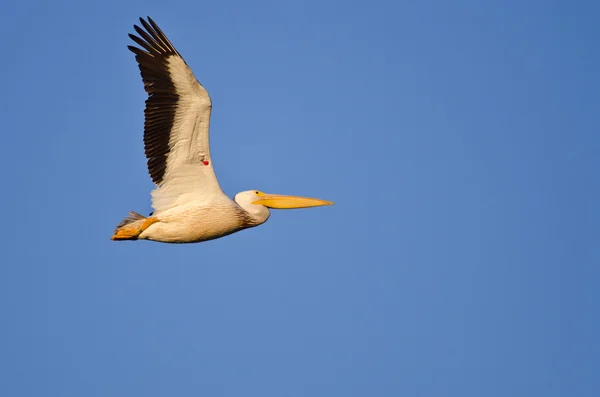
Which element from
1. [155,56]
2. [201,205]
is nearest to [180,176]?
[201,205]

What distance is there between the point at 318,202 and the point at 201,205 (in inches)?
72.1

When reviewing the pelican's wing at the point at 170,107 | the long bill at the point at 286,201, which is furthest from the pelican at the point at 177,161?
the long bill at the point at 286,201

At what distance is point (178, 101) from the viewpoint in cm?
1263

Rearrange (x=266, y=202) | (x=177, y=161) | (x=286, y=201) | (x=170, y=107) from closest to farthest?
(x=170, y=107) < (x=177, y=161) < (x=266, y=202) < (x=286, y=201)

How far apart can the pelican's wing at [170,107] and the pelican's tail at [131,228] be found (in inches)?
27.8

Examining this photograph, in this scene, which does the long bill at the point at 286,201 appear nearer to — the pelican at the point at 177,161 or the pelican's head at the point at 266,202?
the pelican's head at the point at 266,202

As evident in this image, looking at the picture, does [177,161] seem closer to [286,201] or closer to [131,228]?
[131,228]

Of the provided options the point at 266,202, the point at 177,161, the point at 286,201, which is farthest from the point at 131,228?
the point at 286,201

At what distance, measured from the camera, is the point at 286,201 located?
14242 mm

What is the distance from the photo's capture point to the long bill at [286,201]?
14.0 meters


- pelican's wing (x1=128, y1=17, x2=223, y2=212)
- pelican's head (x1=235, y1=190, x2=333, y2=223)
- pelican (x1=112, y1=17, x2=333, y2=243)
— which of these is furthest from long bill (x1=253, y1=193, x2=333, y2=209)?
pelican's wing (x1=128, y1=17, x2=223, y2=212)

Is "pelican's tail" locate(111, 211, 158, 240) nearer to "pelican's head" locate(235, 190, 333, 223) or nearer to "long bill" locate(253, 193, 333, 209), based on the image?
"pelican's head" locate(235, 190, 333, 223)

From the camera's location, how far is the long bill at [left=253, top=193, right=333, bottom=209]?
14.0m

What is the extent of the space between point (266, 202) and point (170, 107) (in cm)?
211
